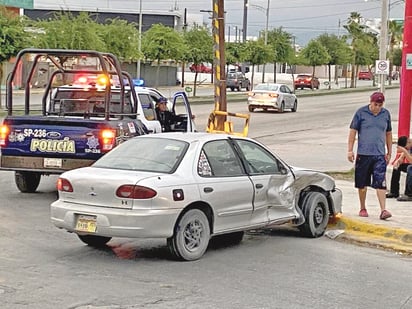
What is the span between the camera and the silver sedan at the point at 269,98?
137 feet

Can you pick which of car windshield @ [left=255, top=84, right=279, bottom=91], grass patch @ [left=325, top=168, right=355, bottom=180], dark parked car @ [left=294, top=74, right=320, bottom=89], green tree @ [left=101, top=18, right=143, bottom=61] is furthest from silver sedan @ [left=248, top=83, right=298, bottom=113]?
dark parked car @ [left=294, top=74, right=320, bottom=89]

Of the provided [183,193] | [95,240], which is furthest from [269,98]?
[183,193]

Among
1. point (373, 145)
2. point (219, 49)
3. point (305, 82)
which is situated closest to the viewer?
point (373, 145)

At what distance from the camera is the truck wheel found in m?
14.0

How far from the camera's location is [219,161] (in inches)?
381

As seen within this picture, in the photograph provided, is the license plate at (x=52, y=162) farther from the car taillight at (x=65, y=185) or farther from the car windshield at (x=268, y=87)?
the car windshield at (x=268, y=87)

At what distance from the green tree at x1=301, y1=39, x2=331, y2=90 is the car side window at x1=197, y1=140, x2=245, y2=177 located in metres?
66.4

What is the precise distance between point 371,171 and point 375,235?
1104 mm

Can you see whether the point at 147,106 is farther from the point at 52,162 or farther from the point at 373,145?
the point at 373,145

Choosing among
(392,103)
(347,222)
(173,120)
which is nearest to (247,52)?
(392,103)

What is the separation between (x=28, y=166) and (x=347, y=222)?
516cm

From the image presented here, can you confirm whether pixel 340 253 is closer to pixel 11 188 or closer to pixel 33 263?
pixel 33 263

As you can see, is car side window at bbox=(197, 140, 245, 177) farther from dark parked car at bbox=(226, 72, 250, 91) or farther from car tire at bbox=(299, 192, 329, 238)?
dark parked car at bbox=(226, 72, 250, 91)

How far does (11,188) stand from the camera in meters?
14.7
